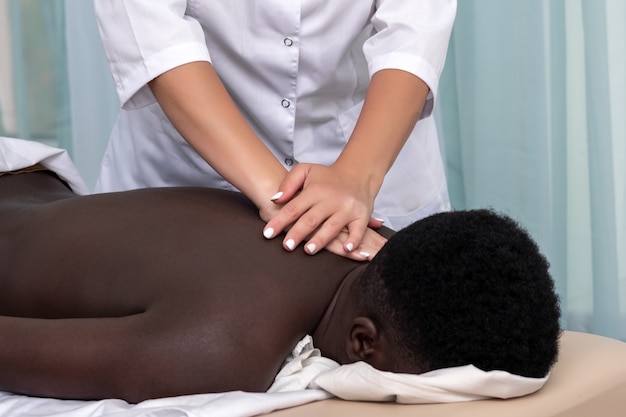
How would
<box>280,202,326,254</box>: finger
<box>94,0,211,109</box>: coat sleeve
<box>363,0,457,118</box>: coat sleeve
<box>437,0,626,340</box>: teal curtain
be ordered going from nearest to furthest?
<box>280,202,326,254</box>: finger → <box>94,0,211,109</box>: coat sleeve → <box>363,0,457,118</box>: coat sleeve → <box>437,0,626,340</box>: teal curtain

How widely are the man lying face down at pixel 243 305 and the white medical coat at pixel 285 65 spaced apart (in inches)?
14.8

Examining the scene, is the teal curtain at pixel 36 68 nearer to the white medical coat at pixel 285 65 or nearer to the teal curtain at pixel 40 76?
the teal curtain at pixel 40 76

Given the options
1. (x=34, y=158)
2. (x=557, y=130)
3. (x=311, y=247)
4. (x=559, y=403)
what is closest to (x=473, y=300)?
(x=559, y=403)

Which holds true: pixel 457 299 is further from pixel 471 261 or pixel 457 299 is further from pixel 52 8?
pixel 52 8

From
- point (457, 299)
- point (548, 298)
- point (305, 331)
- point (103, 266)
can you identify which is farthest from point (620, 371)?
point (103, 266)

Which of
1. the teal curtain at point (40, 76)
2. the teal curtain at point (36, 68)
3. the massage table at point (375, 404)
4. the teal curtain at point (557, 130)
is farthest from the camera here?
the teal curtain at point (36, 68)

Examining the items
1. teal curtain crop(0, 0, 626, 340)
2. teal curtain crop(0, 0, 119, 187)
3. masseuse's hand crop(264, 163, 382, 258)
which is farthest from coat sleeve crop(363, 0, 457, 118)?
teal curtain crop(0, 0, 119, 187)

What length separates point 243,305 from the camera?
4.08 ft

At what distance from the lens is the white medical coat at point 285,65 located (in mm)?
1629

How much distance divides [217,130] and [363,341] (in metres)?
0.47

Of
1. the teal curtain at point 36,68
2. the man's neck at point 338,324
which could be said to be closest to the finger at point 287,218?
the man's neck at point 338,324

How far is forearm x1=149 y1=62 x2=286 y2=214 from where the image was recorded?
4.86 feet

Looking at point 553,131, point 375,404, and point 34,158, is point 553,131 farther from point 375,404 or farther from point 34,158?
point 375,404

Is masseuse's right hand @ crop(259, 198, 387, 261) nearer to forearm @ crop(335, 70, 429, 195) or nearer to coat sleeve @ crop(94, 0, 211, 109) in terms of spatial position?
forearm @ crop(335, 70, 429, 195)
